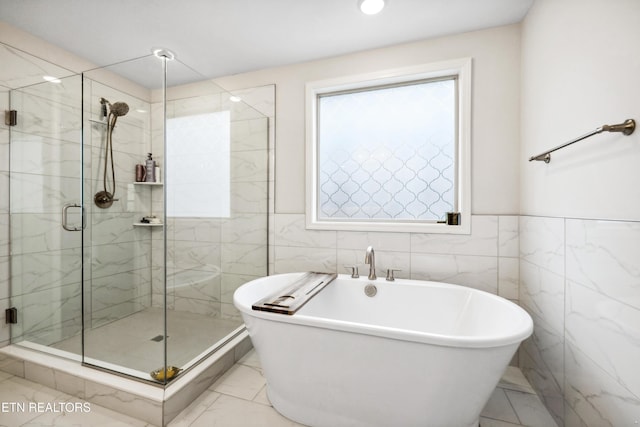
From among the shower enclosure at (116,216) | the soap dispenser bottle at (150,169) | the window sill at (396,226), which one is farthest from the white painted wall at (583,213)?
the soap dispenser bottle at (150,169)

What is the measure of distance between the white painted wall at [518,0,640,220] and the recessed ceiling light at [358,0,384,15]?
90cm

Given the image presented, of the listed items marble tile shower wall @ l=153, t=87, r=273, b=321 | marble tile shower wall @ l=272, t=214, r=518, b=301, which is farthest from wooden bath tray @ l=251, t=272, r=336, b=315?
marble tile shower wall @ l=153, t=87, r=273, b=321

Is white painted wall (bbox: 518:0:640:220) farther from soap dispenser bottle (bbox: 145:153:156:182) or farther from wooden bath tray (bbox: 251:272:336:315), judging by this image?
soap dispenser bottle (bbox: 145:153:156:182)

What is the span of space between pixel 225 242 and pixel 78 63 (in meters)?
1.92

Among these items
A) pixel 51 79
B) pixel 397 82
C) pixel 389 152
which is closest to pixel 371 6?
pixel 397 82

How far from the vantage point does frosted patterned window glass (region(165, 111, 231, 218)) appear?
168cm

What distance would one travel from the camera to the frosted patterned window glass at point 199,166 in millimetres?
1679

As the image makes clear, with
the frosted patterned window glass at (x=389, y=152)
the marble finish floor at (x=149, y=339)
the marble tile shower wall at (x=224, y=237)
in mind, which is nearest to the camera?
the marble finish floor at (x=149, y=339)

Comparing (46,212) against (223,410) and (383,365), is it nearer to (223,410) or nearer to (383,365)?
(223,410)

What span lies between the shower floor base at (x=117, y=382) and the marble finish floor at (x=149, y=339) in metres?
0.09

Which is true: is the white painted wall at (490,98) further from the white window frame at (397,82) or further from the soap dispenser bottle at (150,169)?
the soap dispenser bottle at (150,169)

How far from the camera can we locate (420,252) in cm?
204

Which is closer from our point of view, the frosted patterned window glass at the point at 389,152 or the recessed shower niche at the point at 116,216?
the recessed shower niche at the point at 116,216

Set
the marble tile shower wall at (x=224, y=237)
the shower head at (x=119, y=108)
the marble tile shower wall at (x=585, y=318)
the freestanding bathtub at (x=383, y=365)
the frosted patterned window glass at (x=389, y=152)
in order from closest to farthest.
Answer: the marble tile shower wall at (x=585, y=318)
the freestanding bathtub at (x=383, y=365)
the marble tile shower wall at (x=224, y=237)
the shower head at (x=119, y=108)
the frosted patterned window glass at (x=389, y=152)
